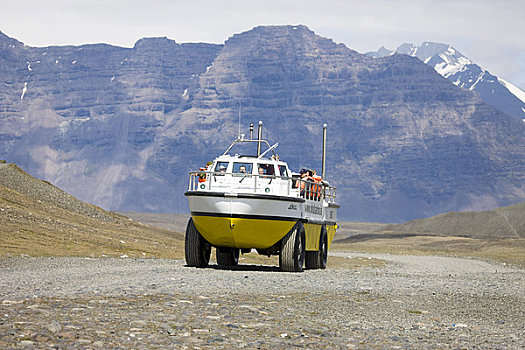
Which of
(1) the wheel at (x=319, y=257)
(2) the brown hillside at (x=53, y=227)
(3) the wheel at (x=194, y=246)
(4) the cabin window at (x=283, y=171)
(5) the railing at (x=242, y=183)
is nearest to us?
(5) the railing at (x=242, y=183)

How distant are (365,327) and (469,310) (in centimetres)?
369

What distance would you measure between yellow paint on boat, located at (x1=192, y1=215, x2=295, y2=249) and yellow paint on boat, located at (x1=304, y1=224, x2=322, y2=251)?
2088 millimetres

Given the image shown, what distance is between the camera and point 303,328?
1240 centimetres

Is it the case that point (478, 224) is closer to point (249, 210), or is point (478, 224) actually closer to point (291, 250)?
point (291, 250)

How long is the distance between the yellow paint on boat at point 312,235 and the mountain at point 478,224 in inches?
4271

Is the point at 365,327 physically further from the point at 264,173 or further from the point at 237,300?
the point at 264,173

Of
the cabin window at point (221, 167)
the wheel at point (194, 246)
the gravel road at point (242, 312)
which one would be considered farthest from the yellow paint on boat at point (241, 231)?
the gravel road at point (242, 312)

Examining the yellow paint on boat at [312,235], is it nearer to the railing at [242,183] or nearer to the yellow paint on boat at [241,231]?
the railing at [242,183]

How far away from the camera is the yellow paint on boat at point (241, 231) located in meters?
23.2

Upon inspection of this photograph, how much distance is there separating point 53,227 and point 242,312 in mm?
27549

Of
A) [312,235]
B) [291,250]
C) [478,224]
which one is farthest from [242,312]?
[478,224]

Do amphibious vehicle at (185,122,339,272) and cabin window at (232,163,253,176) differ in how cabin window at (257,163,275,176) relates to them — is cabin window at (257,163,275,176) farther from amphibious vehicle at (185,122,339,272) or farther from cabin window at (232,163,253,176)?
cabin window at (232,163,253,176)

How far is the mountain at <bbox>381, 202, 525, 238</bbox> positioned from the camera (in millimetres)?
140038

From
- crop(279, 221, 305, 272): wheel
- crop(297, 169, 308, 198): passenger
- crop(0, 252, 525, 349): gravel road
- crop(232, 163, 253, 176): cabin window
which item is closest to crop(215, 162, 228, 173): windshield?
crop(232, 163, 253, 176): cabin window
